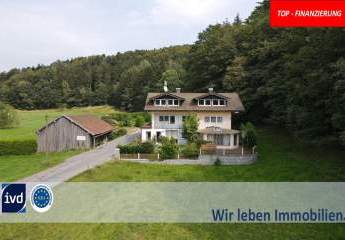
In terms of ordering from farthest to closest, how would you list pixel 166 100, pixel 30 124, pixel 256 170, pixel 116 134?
pixel 30 124 < pixel 116 134 < pixel 166 100 < pixel 256 170

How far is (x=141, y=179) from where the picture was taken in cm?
3064

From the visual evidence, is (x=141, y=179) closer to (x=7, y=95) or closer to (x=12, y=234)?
(x=12, y=234)

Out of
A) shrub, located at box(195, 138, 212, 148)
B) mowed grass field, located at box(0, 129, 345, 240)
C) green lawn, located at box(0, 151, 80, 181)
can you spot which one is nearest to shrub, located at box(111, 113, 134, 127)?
green lawn, located at box(0, 151, 80, 181)

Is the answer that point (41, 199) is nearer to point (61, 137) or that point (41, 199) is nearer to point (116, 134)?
point (61, 137)

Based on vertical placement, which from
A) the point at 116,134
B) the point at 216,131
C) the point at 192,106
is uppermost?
the point at 192,106

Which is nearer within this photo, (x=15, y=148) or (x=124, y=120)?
(x=15, y=148)

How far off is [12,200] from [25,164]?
58.9ft

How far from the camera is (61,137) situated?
47.1 metres

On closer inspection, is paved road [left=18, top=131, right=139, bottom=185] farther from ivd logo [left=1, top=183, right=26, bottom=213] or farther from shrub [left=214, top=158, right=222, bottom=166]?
shrub [left=214, top=158, right=222, bottom=166]

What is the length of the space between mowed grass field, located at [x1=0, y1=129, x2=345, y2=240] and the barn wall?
1309 centimetres

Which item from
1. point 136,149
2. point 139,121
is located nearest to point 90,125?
point 136,149

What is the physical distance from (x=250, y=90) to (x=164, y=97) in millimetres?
16412

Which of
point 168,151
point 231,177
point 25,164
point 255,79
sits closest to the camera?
point 231,177

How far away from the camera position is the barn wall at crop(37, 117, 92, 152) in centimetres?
4700
